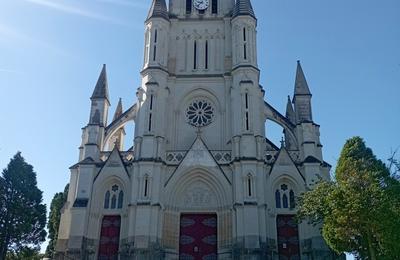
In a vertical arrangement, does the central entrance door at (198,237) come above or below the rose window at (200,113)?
below

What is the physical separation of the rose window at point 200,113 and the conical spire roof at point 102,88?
7.52 metres

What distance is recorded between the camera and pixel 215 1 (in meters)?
47.7

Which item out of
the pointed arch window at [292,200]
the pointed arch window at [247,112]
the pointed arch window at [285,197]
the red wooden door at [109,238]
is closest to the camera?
the red wooden door at [109,238]

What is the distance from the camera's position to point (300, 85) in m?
42.4

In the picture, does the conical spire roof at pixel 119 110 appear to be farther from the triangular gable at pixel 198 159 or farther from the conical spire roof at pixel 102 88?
the triangular gable at pixel 198 159

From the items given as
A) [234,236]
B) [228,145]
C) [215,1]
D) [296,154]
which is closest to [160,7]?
[215,1]

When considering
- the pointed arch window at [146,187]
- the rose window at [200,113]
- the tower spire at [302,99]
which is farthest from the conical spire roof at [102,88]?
the tower spire at [302,99]

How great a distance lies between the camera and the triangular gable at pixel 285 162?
→ 38.7m

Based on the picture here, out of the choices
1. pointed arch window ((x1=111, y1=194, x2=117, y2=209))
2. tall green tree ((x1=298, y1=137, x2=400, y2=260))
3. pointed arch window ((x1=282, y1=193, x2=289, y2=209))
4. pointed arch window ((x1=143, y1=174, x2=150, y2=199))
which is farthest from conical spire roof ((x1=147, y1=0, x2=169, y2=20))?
tall green tree ((x1=298, y1=137, x2=400, y2=260))

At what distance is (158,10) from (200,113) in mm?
10767

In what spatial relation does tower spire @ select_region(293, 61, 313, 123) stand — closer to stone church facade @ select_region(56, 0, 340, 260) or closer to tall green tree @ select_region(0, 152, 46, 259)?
stone church facade @ select_region(56, 0, 340, 260)

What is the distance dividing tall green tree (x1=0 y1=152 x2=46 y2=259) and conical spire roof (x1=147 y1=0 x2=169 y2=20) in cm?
1737

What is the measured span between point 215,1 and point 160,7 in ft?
19.5

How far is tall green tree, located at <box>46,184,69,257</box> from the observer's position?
47031 millimetres
